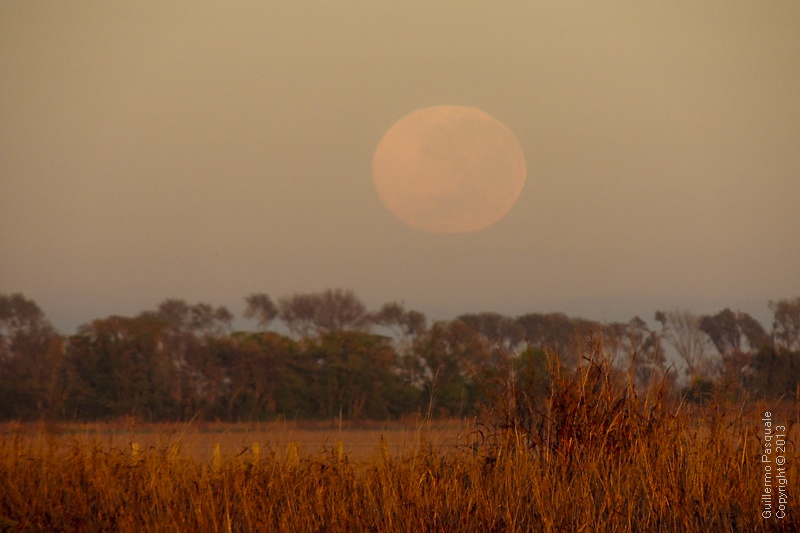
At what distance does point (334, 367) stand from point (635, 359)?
1112 inches

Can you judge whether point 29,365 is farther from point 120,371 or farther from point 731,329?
point 731,329

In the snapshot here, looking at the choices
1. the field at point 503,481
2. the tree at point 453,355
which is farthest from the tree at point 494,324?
the field at point 503,481

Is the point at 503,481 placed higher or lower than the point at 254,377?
lower

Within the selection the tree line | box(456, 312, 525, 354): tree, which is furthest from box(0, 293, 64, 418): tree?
box(456, 312, 525, 354): tree

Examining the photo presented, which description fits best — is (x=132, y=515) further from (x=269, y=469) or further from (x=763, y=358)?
(x=763, y=358)

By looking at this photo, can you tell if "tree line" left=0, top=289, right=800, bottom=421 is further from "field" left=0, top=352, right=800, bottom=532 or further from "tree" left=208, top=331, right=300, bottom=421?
"field" left=0, top=352, right=800, bottom=532

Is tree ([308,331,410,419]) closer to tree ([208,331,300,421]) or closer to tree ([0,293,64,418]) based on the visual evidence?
tree ([208,331,300,421])

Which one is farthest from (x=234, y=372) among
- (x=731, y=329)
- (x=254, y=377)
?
(x=731, y=329)

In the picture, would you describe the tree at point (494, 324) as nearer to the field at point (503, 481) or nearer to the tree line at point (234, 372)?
the tree line at point (234, 372)

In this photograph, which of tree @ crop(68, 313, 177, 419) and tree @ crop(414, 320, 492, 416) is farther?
tree @ crop(414, 320, 492, 416)

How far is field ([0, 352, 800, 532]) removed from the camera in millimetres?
8539

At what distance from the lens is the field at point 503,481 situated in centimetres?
854

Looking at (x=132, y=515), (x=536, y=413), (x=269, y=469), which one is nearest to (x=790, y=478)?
(x=536, y=413)

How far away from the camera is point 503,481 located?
913 cm
